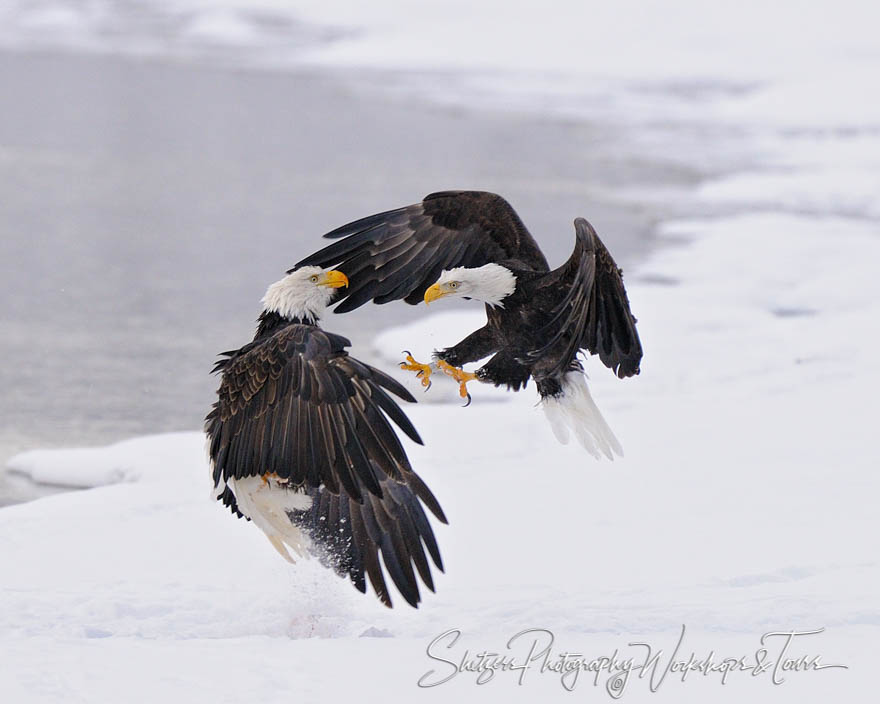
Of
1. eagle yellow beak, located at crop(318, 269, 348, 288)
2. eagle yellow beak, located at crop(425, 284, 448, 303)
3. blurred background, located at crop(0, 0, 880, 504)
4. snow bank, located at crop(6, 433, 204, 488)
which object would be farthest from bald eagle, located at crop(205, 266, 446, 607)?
blurred background, located at crop(0, 0, 880, 504)

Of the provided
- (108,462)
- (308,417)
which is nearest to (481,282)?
(308,417)

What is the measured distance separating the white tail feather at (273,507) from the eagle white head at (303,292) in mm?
611

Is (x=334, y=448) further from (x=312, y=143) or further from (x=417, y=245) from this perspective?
(x=312, y=143)

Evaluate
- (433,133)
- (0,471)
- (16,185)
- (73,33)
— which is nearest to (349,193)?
(16,185)

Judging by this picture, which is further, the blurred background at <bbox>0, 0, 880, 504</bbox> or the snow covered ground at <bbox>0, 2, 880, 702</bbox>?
the blurred background at <bbox>0, 0, 880, 504</bbox>

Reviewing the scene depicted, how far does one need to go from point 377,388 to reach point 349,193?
8.75 metres

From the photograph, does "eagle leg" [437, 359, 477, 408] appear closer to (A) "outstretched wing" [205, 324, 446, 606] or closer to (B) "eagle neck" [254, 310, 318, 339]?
(B) "eagle neck" [254, 310, 318, 339]

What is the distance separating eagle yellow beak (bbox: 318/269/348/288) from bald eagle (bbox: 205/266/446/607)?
421 millimetres

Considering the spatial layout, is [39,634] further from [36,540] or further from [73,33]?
[73,33]

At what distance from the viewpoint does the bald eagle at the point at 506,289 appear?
4.48 m

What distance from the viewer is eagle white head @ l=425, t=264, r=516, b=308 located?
15.4 feet

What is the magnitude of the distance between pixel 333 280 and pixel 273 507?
2.70 ft

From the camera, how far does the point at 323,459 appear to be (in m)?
3.68

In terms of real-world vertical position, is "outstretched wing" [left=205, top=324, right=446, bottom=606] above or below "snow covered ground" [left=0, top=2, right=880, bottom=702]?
above
